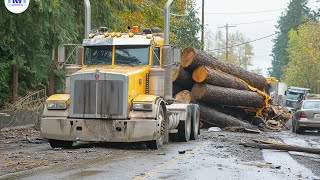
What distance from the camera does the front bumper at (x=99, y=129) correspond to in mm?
13148

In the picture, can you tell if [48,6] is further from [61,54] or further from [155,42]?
[155,42]

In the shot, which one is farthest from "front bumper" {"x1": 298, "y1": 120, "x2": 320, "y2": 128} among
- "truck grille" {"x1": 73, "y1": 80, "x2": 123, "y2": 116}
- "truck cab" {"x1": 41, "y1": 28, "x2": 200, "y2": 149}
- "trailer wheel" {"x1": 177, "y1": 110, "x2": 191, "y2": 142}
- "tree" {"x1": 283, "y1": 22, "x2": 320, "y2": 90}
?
"tree" {"x1": 283, "y1": 22, "x2": 320, "y2": 90}

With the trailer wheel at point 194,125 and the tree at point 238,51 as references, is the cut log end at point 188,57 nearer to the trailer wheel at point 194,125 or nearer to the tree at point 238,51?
the trailer wheel at point 194,125

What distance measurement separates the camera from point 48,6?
14.8 m

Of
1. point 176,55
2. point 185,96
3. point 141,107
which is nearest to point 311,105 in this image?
point 185,96

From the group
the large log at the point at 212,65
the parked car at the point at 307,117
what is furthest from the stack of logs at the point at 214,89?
the parked car at the point at 307,117

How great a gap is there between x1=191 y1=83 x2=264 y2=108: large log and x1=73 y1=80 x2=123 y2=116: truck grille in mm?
10550

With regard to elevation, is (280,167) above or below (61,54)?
below

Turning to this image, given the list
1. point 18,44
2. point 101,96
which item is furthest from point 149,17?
point 101,96

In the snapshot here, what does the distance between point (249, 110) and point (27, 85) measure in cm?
1056

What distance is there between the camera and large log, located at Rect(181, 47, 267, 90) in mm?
22797

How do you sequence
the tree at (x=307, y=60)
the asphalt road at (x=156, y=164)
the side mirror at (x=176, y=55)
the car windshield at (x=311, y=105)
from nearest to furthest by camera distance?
1. the asphalt road at (x=156, y=164)
2. the side mirror at (x=176, y=55)
3. the car windshield at (x=311, y=105)
4. the tree at (x=307, y=60)

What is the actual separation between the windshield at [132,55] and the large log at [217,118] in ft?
32.6

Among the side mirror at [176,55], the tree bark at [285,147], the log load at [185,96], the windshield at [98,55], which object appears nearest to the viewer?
the tree bark at [285,147]
